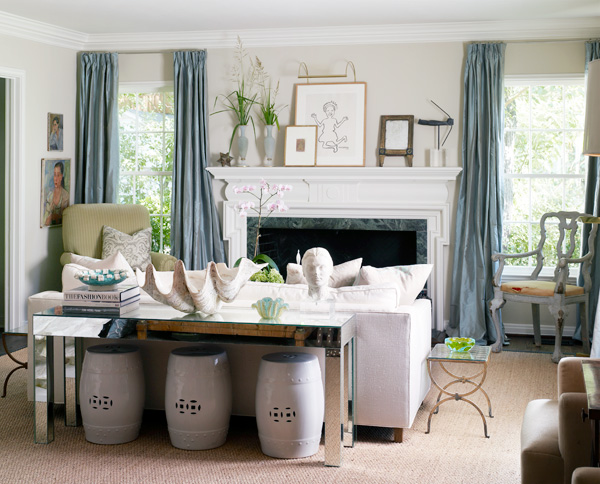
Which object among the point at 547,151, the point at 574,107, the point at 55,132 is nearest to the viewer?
the point at 574,107

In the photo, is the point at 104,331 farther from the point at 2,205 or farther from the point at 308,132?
the point at 2,205

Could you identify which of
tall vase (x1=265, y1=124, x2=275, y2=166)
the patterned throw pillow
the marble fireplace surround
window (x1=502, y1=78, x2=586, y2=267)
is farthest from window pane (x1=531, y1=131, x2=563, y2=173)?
the patterned throw pillow

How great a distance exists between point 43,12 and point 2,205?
191cm

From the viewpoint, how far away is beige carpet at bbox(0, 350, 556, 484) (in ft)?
10.2

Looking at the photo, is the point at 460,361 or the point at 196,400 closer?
the point at 196,400

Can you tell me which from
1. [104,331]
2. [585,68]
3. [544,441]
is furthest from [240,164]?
[544,441]

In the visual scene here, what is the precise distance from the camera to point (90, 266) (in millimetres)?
4996

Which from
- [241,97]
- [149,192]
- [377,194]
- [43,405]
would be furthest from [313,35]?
[43,405]

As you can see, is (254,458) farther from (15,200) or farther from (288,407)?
(15,200)

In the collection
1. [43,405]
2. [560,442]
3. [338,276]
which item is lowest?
[43,405]

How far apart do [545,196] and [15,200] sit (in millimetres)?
4587

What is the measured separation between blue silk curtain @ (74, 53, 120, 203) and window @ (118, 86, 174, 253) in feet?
0.81

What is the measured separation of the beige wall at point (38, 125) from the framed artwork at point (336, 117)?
2.16 meters

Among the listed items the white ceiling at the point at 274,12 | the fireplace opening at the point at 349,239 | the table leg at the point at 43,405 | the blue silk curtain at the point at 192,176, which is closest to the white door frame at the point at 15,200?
the white ceiling at the point at 274,12
